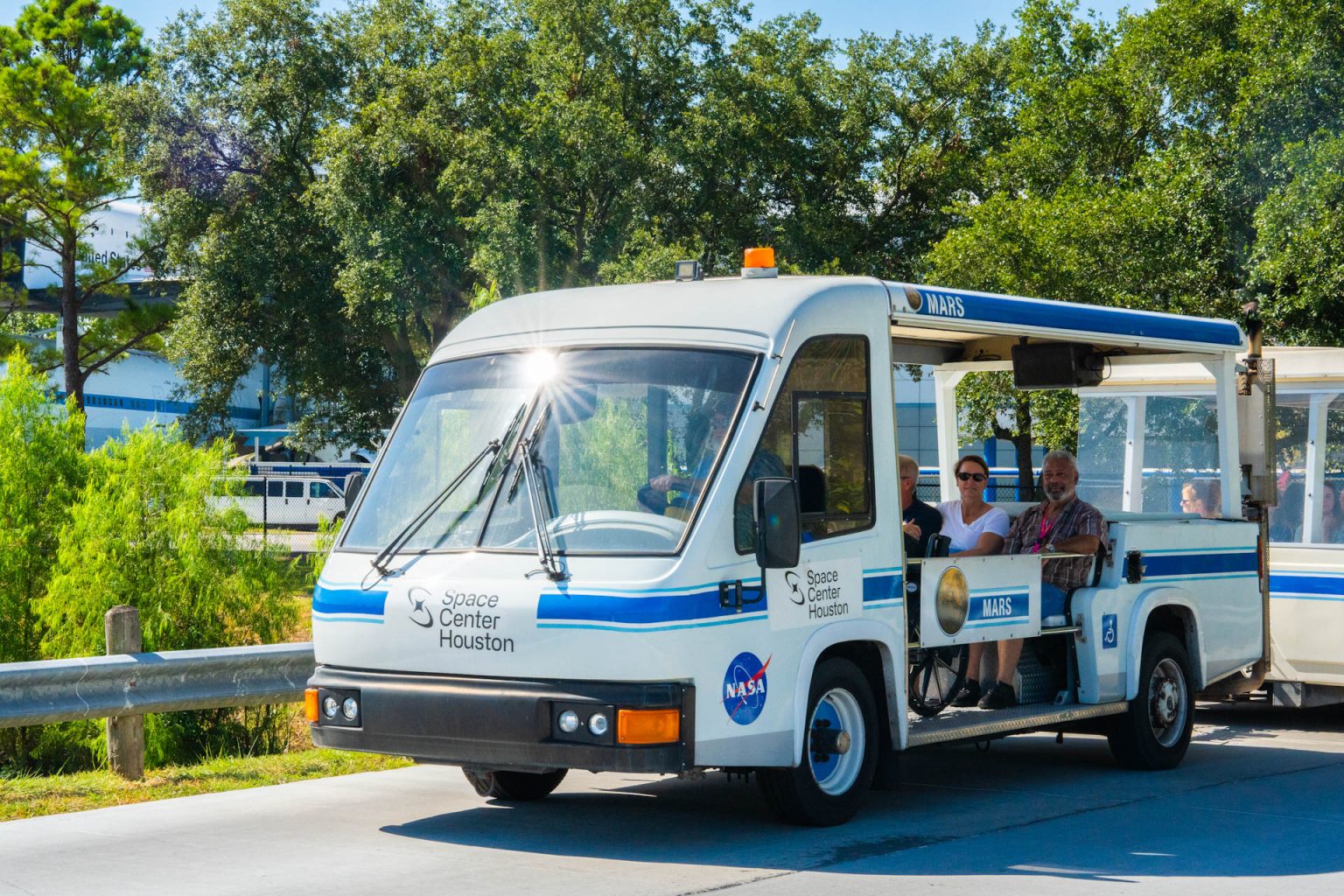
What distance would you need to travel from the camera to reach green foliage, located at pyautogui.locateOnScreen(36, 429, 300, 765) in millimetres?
11617

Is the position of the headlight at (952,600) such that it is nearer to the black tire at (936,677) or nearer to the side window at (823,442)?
the black tire at (936,677)

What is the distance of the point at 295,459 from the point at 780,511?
49.6 meters

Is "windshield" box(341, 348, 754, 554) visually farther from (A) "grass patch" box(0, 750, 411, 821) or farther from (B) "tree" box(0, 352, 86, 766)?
(B) "tree" box(0, 352, 86, 766)

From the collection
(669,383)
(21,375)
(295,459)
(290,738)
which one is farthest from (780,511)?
(295,459)

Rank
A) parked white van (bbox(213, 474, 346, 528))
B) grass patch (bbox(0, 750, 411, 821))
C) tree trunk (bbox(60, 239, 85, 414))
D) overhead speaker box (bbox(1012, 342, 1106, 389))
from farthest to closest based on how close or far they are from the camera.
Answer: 1. parked white van (bbox(213, 474, 346, 528))
2. tree trunk (bbox(60, 239, 85, 414))
3. overhead speaker box (bbox(1012, 342, 1106, 389))
4. grass patch (bbox(0, 750, 411, 821))

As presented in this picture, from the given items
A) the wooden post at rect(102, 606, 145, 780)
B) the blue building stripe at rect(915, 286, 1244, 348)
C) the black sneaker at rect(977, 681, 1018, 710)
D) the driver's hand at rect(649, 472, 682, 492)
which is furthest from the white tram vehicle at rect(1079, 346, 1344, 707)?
the wooden post at rect(102, 606, 145, 780)

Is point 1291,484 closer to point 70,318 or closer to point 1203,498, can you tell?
point 1203,498

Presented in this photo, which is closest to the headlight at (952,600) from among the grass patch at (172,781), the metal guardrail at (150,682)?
the grass patch at (172,781)

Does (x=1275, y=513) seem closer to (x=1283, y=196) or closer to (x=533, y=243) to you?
(x=1283, y=196)

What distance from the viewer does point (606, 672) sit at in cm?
→ 688

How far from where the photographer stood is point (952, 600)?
855 cm

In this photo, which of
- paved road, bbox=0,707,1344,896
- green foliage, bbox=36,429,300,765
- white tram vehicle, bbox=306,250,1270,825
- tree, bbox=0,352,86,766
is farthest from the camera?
tree, bbox=0,352,86,766

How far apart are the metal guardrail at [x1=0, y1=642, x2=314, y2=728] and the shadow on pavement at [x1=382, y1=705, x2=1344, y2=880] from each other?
6.58 ft

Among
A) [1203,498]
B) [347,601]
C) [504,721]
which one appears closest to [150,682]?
[347,601]
